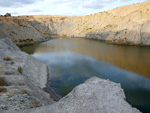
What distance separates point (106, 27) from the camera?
7688 cm

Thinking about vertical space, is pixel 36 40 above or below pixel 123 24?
below

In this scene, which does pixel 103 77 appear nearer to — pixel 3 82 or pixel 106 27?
pixel 3 82

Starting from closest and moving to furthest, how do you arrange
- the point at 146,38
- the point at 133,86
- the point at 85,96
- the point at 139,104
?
the point at 85,96, the point at 139,104, the point at 133,86, the point at 146,38

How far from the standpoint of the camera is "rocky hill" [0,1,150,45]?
5631 cm

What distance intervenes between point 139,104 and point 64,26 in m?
106

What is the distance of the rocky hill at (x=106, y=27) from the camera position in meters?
56.3

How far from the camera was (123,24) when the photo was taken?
65750 mm

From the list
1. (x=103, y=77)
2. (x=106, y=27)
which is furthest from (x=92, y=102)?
(x=106, y=27)

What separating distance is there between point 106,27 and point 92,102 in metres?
72.1

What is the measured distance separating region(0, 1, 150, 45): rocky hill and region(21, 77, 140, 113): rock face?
155 feet

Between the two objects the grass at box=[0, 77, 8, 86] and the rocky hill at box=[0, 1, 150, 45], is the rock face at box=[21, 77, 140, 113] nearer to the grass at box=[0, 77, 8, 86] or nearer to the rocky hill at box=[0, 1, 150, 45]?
the grass at box=[0, 77, 8, 86]

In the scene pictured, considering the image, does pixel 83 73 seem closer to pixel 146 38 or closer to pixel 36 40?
pixel 146 38

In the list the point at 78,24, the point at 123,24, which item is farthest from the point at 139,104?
the point at 78,24

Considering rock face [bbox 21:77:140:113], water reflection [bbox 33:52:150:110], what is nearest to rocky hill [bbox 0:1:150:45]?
water reflection [bbox 33:52:150:110]
